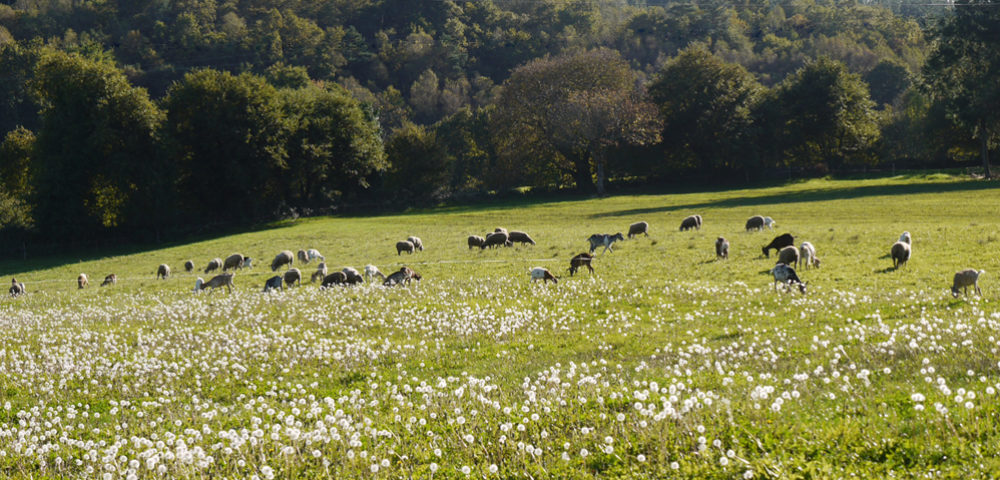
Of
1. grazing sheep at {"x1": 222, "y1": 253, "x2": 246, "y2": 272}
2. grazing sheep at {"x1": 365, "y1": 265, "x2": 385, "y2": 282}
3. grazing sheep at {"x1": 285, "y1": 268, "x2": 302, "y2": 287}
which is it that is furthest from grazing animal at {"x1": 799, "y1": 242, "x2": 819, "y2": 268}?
grazing sheep at {"x1": 222, "y1": 253, "x2": 246, "y2": 272}

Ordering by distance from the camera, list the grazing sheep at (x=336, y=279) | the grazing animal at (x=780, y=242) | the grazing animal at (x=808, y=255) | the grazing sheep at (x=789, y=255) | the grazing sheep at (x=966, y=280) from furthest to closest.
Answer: the grazing animal at (x=780, y=242) < the grazing sheep at (x=336, y=279) < the grazing animal at (x=808, y=255) < the grazing sheep at (x=789, y=255) < the grazing sheep at (x=966, y=280)

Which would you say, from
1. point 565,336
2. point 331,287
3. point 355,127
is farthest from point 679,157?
point 565,336

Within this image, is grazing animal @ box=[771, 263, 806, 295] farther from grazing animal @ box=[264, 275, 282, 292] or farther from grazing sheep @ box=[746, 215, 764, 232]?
grazing sheep @ box=[746, 215, 764, 232]

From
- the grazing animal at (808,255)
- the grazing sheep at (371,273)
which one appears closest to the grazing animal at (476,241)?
the grazing sheep at (371,273)

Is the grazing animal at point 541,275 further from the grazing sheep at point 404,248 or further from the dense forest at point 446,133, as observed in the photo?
the dense forest at point 446,133

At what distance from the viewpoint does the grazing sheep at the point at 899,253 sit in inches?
973

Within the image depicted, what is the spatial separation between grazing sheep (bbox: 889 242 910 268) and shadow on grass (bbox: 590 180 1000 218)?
34.4 m

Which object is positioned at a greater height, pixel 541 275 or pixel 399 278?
pixel 399 278

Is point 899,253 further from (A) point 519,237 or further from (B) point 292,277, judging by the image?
(B) point 292,277

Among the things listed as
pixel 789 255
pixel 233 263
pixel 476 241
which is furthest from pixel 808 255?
pixel 233 263

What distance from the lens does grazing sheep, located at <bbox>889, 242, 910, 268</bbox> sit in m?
24.7

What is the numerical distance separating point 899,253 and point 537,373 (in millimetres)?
19200

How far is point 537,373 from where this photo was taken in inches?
455

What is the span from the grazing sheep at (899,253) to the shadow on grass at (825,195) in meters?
34.4
